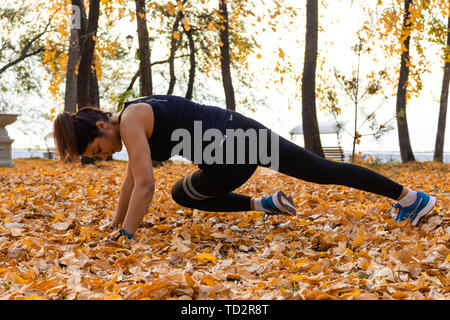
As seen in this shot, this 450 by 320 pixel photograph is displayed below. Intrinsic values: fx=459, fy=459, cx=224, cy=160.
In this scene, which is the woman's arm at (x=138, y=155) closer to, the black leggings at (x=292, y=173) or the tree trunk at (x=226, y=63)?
the black leggings at (x=292, y=173)

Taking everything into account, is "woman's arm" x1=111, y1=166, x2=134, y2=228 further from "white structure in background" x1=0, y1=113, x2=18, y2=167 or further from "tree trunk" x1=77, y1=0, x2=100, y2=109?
"white structure in background" x1=0, y1=113, x2=18, y2=167

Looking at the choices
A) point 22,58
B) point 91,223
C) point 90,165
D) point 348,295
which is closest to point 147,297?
point 348,295

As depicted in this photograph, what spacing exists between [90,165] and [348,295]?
8040mm

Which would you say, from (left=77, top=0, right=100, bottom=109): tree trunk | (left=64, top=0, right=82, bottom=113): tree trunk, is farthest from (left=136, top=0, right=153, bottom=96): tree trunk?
(left=64, top=0, right=82, bottom=113): tree trunk

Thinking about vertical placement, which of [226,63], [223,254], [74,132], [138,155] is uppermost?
[226,63]

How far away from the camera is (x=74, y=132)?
2.55 m

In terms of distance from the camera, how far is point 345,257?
230 centimetres

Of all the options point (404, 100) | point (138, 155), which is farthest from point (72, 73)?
point (138, 155)

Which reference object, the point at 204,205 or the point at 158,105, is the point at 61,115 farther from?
the point at 204,205

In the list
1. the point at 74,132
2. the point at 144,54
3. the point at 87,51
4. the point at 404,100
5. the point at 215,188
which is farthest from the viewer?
the point at 404,100

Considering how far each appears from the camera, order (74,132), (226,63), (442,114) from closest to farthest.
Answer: (74,132) < (226,63) < (442,114)

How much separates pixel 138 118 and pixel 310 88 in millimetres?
6369

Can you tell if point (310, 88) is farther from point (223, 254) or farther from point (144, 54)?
point (223, 254)

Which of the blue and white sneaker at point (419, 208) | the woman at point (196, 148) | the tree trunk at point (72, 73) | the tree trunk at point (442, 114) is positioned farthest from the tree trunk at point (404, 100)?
the woman at point (196, 148)
